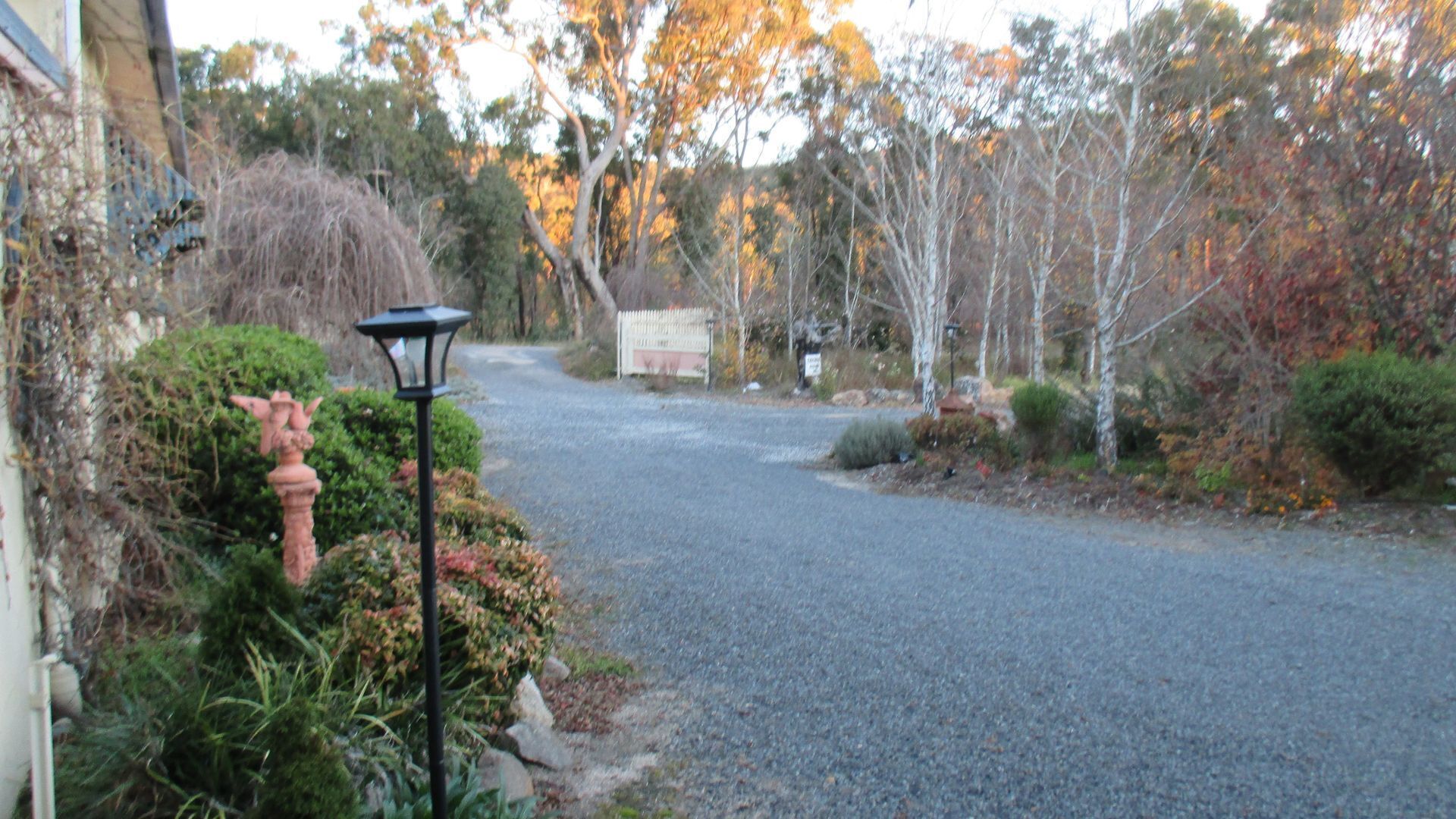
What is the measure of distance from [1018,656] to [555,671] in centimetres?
248

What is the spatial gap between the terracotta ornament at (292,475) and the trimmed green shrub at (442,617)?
75 centimetres

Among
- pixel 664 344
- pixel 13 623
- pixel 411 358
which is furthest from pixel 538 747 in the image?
pixel 664 344

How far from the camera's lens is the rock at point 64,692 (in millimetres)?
4125

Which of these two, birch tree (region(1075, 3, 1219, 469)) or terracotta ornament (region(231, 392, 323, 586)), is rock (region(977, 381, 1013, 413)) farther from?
terracotta ornament (region(231, 392, 323, 586))

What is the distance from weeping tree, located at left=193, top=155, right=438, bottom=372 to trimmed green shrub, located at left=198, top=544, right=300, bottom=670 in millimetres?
8668

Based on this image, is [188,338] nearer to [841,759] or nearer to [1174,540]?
[841,759]

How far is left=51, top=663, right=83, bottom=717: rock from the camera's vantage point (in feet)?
13.5

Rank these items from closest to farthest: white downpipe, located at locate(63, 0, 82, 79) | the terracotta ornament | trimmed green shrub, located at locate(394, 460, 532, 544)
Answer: white downpipe, located at locate(63, 0, 82, 79) → the terracotta ornament → trimmed green shrub, located at locate(394, 460, 532, 544)

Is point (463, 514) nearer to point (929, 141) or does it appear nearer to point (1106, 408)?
point (1106, 408)

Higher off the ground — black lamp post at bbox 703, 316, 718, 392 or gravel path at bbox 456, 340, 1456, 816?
black lamp post at bbox 703, 316, 718, 392

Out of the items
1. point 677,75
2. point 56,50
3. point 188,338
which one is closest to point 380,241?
point 188,338

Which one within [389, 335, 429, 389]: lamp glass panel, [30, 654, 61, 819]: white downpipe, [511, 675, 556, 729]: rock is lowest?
[511, 675, 556, 729]: rock

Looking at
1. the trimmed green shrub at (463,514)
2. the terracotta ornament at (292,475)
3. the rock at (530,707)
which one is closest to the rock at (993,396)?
the trimmed green shrub at (463,514)

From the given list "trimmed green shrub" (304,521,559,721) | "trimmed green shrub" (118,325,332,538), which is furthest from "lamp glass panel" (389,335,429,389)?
"trimmed green shrub" (118,325,332,538)
